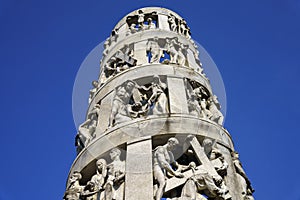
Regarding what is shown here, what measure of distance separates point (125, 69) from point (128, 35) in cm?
301

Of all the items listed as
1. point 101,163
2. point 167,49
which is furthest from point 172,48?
point 101,163

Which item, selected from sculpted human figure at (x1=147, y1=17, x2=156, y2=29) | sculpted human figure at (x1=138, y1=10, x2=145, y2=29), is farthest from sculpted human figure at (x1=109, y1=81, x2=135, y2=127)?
sculpted human figure at (x1=138, y1=10, x2=145, y2=29)

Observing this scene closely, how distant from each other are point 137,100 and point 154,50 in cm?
298

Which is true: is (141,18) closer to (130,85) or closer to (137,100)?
(130,85)

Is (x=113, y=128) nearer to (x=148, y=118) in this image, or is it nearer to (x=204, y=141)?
(x=148, y=118)

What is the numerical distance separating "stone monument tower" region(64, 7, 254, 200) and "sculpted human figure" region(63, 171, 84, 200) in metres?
0.02

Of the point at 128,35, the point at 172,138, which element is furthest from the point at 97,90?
the point at 172,138

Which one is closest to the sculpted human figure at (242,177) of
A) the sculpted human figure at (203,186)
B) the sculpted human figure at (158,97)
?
the sculpted human figure at (203,186)

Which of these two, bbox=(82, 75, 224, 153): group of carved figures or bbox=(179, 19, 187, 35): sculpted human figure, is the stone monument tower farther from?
bbox=(179, 19, 187, 35): sculpted human figure

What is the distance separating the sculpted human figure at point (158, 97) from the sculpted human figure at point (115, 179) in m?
1.85

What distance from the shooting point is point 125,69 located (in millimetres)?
14336

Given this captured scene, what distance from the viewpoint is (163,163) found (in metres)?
9.89

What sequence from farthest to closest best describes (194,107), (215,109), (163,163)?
(215,109), (194,107), (163,163)

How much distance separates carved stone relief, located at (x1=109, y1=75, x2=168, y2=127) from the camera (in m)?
11.9
